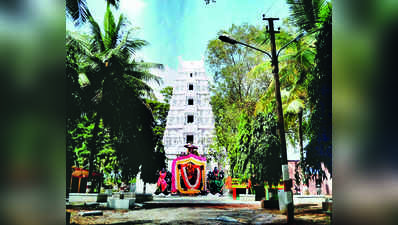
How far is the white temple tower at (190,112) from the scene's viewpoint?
4934 millimetres

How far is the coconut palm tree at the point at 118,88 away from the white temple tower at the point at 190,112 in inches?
26.1

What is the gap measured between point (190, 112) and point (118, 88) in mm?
1859

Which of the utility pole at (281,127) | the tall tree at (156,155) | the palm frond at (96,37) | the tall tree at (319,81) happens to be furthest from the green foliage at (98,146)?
the tall tree at (319,81)

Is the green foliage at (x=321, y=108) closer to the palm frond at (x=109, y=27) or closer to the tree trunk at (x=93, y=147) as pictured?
the palm frond at (x=109, y=27)

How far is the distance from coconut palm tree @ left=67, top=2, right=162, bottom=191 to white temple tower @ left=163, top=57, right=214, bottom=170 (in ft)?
2.18

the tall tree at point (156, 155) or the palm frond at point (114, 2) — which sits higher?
the palm frond at point (114, 2)

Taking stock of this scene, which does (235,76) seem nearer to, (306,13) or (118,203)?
(306,13)

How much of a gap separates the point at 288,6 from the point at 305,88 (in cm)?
109

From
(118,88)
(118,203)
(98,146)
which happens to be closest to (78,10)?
(118,88)

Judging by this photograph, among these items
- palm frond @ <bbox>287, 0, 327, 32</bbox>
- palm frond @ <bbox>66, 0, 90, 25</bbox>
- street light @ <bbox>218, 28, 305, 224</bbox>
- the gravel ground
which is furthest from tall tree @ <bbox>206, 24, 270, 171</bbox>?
palm frond @ <bbox>66, 0, 90, 25</bbox>

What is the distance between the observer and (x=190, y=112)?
5965 millimetres
